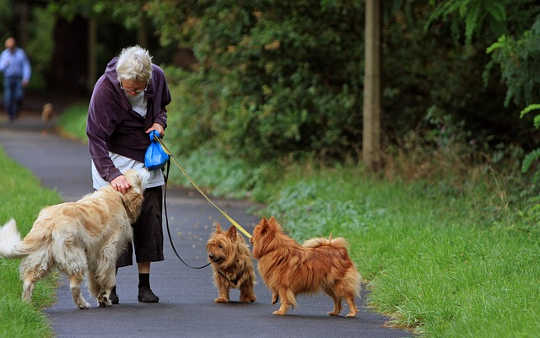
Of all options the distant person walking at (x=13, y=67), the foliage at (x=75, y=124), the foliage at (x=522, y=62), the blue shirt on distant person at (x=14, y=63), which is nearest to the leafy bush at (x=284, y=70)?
the foliage at (x=522, y=62)

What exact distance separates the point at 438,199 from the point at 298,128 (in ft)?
13.1

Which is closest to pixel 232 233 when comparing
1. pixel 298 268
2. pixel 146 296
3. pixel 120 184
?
pixel 298 268

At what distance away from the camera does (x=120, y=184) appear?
26.7ft

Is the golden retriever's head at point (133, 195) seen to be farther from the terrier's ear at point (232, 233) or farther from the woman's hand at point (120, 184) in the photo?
the terrier's ear at point (232, 233)

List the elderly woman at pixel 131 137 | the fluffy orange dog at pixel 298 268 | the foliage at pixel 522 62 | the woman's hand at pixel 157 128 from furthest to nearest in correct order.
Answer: the foliage at pixel 522 62, the woman's hand at pixel 157 128, the elderly woman at pixel 131 137, the fluffy orange dog at pixel 298 268

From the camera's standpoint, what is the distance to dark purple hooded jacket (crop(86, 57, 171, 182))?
Answer: 825cm

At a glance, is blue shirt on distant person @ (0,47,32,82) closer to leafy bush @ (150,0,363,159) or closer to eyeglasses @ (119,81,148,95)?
leafy bush @ (150,0,363,159)

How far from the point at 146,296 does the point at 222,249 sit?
0.81m

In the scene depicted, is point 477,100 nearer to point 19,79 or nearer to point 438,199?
point 438,199

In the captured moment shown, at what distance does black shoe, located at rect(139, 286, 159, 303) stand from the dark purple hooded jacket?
40.4 inches

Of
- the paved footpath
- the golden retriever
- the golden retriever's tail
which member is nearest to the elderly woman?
the golden retriever

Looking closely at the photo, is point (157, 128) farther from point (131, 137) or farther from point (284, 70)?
point (284, 70)

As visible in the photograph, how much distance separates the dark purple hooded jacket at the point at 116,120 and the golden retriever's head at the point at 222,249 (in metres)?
0.96

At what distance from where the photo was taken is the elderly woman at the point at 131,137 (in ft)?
27.0
